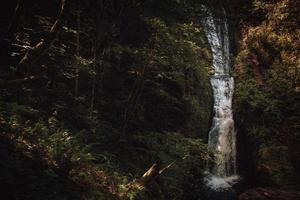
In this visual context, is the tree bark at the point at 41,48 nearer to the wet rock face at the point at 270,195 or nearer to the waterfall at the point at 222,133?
the waterfall at the point at 222,133

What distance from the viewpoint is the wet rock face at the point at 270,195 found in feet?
39.4

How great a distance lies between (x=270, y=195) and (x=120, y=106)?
6.10m

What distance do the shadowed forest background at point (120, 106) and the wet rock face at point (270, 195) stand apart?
0.12m

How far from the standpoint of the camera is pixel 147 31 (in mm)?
11891

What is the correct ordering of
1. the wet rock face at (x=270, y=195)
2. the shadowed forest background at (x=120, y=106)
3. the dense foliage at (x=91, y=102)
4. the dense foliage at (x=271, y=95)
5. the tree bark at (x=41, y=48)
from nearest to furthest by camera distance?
the dense foliage at (x=91, y=102)
the shadowed forest background at (x=120, y=106)
the tree bark at (x=41, y=48)
the wet rock face at (x=270, y=195)
the dense foliage at (x=271, y=95)

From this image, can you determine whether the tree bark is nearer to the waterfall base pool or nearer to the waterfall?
the waterfall

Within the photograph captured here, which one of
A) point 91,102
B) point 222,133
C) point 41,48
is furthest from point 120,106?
point 222,133

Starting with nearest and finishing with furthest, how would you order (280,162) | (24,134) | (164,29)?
1. (24,134)
2. (164,29)
3. (280,162)

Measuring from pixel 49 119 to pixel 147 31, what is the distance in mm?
5061

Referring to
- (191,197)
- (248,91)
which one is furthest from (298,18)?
(191,197)

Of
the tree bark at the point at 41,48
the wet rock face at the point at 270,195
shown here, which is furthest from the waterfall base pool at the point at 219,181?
the tree bark at the point at 41,48

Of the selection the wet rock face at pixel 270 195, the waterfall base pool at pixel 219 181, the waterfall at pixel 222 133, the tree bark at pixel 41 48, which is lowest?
the waterfall base pool at pixel 219 181

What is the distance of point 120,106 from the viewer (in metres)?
11.5

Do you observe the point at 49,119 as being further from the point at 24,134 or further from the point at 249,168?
the point at 249,168
